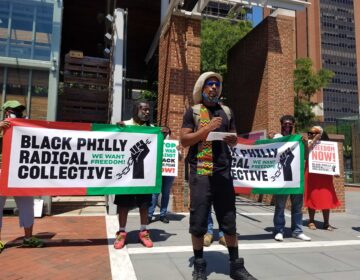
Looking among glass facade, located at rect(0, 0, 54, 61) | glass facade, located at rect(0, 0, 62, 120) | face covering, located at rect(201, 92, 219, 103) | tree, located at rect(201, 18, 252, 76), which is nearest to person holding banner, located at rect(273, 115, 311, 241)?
face covering, located at rect(201, 92, 219, 103)

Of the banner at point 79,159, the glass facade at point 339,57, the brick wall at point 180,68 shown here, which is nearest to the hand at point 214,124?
the banner at point 79,159

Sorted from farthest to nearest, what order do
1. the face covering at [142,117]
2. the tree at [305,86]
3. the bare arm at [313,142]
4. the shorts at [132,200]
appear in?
1. the tree at [305,86]
2. the bare arm at [313,142]
3. the face covering at [142,117]
4. the shorts at [132,200]

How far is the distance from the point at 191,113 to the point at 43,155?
234 centimetres

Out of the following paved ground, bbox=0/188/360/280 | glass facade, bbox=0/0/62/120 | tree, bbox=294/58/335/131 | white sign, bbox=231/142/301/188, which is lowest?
paved ground, bbox=0/188/360/280

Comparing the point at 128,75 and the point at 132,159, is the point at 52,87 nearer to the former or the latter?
the point at 132,159

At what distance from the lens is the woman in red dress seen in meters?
6.25

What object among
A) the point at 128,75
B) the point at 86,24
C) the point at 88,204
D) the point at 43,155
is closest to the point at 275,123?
the point at 88,204

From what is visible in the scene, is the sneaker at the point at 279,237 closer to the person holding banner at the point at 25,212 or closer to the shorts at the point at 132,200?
the shorts at the point at 132,200

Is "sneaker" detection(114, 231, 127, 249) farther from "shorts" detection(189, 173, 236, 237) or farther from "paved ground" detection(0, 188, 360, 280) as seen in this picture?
"shorts" detection(189, 173, 236, 237)

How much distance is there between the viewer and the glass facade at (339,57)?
10288 cm

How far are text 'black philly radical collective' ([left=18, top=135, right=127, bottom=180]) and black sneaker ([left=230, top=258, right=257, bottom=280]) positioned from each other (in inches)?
89.4

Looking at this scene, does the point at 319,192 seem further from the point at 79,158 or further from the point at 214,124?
the point at 79,158

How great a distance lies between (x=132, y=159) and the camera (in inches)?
203

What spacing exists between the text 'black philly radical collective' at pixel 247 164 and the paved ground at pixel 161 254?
3.24 ft
